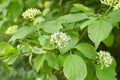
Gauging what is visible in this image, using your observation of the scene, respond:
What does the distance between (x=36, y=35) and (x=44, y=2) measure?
921 mm

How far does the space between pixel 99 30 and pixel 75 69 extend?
0.18m

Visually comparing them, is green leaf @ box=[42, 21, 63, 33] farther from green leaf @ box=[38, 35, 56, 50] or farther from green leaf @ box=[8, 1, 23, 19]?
→ green leaf @ box=[8, 1, 23, 19]

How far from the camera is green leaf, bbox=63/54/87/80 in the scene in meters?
1.14

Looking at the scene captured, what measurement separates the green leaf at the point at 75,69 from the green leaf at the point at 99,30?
0.10 metres

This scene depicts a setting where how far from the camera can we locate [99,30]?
3.76ft

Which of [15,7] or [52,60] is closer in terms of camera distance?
[52,60]

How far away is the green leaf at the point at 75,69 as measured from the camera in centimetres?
114

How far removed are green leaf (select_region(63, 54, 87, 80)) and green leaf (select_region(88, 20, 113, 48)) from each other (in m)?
0.10

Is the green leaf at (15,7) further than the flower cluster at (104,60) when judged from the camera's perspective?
Answer: Yes

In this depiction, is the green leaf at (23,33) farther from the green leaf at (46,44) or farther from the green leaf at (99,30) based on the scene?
the green leaf at (99,30)

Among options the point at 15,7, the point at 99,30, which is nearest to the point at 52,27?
the point at 99,30

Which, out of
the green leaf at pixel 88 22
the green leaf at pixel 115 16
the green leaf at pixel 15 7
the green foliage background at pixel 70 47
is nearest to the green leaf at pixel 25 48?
the green foliage background at pixel 70 47

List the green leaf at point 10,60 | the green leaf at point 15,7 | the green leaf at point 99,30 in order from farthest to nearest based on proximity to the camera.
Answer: the green leaf at point 15,7
the green leaf at point 10,60
the green leaf at point 99,30

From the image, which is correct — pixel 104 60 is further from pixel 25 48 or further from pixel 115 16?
Answer: pixel 25 48
